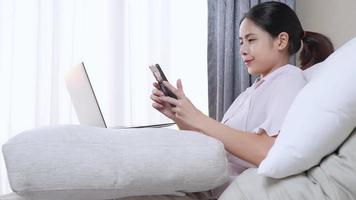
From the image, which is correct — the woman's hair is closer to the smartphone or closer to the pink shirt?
the pink shirt

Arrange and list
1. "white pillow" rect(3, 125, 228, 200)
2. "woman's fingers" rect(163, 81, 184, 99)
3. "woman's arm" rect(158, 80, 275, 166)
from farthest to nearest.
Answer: "woman's fingers" rect(163, 81, 184, 99)
"woman's arm" rect(158, 80, 275, 166)
"white pillow" rect(3, 125, 228, 200)

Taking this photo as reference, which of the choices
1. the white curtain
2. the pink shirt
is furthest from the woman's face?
the white curtain

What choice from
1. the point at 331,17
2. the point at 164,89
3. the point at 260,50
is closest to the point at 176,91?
the point at 164,89

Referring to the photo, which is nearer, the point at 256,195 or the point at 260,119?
the point at 256,195

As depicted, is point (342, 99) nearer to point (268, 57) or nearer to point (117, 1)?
point (268, 57)

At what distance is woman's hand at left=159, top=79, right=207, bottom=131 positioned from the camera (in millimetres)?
1154

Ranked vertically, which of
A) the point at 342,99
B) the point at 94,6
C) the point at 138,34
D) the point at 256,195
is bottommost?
the point at 256,195

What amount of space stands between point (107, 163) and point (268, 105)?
592mm

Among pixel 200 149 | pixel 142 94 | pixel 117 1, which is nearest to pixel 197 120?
pixel 200 149

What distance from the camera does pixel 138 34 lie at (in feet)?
7.29

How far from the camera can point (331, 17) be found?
2.09 m

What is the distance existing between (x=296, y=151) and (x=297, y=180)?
6 centimetres

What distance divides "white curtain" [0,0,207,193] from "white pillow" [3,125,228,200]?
130 cm

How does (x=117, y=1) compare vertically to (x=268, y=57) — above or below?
above
